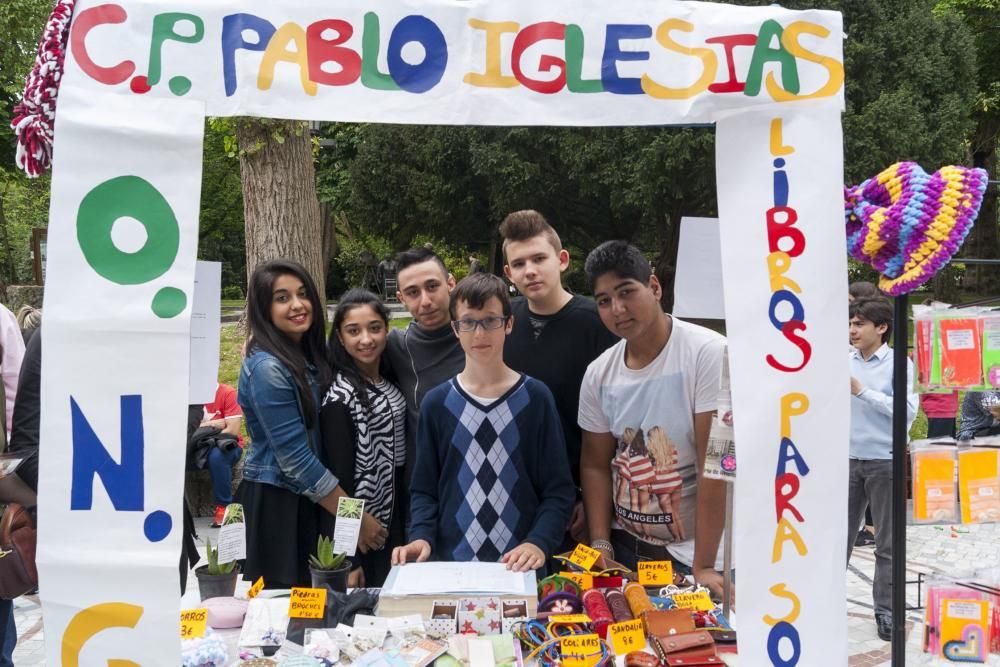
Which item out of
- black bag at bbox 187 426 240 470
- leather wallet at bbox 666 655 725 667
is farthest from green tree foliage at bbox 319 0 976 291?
leather wallet at bbox 666 655 725 667

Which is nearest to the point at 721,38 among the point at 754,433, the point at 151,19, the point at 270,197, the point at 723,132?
the point at 723,132

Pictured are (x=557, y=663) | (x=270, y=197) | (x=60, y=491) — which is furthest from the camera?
(x=270, y=197)

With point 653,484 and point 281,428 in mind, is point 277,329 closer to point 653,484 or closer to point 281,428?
point 281,428

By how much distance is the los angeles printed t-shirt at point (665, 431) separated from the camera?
2.47 meters

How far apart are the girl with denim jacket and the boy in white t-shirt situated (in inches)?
38.3

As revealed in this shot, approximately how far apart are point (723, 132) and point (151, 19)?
4.04 ft

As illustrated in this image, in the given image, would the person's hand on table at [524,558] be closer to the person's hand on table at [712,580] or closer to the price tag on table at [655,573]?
the price tag on table at [655,573]

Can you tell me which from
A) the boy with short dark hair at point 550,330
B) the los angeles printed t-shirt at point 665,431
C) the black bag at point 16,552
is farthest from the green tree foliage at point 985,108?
the black bag at point 16,552

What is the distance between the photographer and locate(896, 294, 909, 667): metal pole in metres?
1.92

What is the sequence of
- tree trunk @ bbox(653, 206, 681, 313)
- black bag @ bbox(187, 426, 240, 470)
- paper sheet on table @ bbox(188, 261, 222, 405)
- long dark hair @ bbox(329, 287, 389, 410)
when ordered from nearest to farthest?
paper sheet on table @ bbox(188, 261, 222, 405) < long dark hair @ bbox(329, 287, 389, 410) < black bag @ bbox(187, 426, 240, 470) < tree trunk @ bbox(653, 206, 681, 313)

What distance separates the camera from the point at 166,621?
1.63m

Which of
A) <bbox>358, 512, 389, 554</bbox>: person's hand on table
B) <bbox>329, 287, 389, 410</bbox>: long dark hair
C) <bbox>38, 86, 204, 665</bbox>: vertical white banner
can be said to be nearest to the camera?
<bbox>38, 86, 204, 665</bbox>: vertical white banner

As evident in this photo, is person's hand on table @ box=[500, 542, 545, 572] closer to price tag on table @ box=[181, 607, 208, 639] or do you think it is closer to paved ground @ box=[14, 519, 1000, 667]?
price tag on table @ box=[181, 607, 208, 639]

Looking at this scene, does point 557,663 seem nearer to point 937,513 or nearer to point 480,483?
point 480,483
